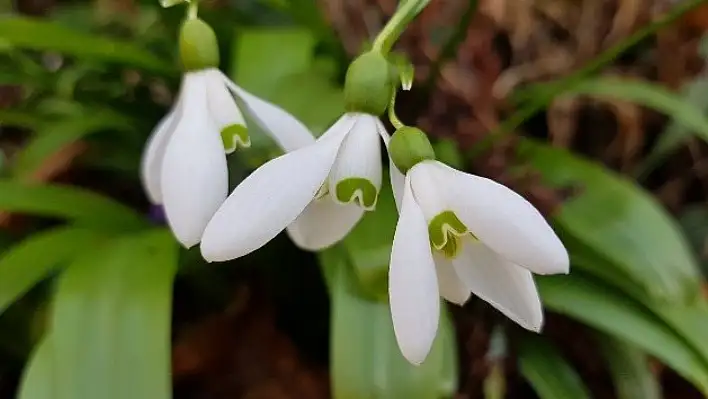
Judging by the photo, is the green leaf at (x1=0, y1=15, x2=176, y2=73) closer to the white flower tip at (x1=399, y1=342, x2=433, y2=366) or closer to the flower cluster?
the flower cluster

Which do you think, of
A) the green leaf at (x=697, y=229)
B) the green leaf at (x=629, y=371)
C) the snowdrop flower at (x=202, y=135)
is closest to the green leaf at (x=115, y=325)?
the snowdrop flower at (x=202, y=135)

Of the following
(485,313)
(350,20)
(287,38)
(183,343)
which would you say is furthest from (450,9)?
(183,343)

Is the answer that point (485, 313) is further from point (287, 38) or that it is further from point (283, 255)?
point (287, 38)

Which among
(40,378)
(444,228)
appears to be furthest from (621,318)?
(40,378)

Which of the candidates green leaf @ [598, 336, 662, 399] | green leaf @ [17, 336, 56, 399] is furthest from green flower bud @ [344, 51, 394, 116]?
green leaf @ [598, 336, 662, 399]

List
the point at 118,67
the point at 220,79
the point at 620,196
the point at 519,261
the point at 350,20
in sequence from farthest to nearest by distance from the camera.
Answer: the point at 350,20, the point at 118,67, the point at 620,196, the point at 220,79, the point at 519,261

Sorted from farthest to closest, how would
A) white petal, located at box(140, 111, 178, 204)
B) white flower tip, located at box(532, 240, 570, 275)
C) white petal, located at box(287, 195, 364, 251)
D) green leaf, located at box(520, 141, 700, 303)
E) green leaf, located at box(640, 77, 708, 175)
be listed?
green leaf, located at box(640, 77, 708, 175) → green leaf, located at box(520, 141, 700, 303) → white petal, located at box(140, 111, 178, 204) → white petal, located at box(287, 195, 364, 251) → white flower tip, located at box(532, 240, 570, 275)
